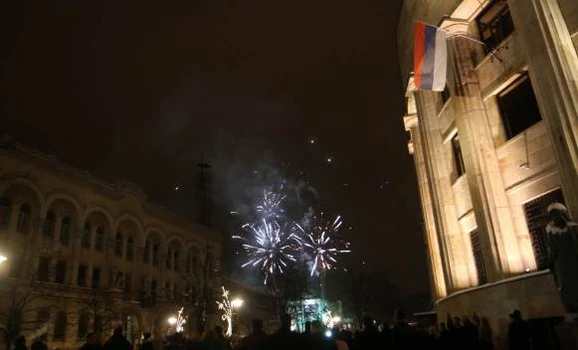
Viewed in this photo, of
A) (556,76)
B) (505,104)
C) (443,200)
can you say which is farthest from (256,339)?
(443,200)

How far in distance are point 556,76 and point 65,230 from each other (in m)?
34.9

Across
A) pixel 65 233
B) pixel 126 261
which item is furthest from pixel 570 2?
pixel 126 261

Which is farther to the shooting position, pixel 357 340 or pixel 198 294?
pixel 198 294

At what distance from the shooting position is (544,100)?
13.1 meters

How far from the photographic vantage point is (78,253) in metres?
36.4

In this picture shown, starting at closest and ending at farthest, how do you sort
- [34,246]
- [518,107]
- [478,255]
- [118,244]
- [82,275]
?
[518,107] → [478,255] → [34,246] → [82,275] → [118,244]

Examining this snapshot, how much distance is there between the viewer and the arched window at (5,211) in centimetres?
3083

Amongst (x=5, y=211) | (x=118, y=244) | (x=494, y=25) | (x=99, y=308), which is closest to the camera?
(x=494, y=25)

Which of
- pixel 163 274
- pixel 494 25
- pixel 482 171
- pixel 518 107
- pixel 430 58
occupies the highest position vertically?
pixel 494 25

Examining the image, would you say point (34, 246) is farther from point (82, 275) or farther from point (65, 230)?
point (82, 275)

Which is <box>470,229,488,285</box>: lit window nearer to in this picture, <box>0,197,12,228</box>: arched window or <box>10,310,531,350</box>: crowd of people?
<box>10,310,531,350</box>: crowd of people

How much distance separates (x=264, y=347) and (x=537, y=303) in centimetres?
1005

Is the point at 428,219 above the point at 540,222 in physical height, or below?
above

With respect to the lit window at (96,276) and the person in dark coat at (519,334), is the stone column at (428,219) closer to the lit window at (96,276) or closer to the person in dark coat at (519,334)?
the person in dark coat at (519,334)
